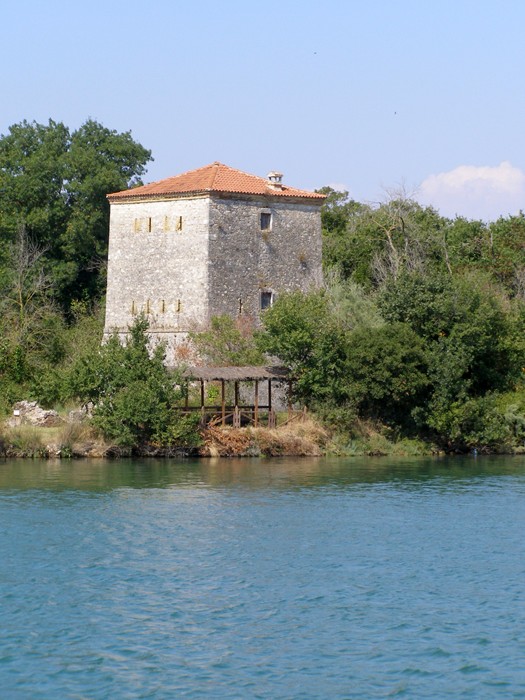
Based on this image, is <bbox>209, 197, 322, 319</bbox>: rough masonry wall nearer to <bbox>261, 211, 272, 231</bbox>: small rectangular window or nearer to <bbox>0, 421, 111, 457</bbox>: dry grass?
<bbox>261, 211, 272, 231</bbox>: small rectangular window

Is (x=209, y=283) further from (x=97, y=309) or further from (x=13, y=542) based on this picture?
(x=13, y=542)

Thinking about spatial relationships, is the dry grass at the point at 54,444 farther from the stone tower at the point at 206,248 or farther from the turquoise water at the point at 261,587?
the stone tower at the point at 206,248

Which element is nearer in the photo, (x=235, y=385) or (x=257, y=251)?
(x=235, y=385)

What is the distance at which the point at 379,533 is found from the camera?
85.0ft

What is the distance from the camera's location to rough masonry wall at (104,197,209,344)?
48656 mm

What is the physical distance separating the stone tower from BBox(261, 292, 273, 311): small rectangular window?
43mm

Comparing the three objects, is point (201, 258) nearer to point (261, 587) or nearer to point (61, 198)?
point (61, 198)

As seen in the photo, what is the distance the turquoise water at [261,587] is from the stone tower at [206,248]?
1578cm

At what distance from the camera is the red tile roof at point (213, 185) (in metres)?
49.1

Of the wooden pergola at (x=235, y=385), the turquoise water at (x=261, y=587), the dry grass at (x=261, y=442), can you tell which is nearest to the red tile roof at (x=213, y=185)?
the wooden pergola at (x=235, y=385)

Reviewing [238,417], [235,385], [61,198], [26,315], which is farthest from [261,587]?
[61,198]

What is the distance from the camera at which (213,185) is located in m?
48.9

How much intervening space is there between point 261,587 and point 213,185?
30124mm

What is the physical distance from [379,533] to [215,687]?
35.9ft
